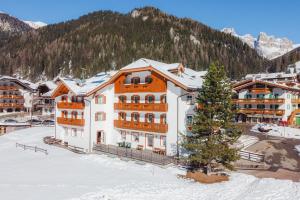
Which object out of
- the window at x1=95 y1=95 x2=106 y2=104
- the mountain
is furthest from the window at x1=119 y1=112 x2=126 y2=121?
the mountain

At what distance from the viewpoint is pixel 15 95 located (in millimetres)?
88188

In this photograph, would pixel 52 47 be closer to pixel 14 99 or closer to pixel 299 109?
pixel 14 99

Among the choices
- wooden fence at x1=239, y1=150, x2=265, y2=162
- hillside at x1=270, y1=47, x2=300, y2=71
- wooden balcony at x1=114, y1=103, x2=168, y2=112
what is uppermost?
hillside at x1=270, y1=47, x2=300, y2=71

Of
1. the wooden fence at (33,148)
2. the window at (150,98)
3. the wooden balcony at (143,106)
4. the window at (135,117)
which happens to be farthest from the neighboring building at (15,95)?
the window at (150,98)

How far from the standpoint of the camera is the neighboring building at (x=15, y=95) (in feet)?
282

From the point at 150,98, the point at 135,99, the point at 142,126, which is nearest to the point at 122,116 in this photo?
the point at 135,99

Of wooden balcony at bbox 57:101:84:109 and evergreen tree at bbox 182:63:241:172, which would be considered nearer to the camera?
evergreen tree at bbox 182:63:241:172

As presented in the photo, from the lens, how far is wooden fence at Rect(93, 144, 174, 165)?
3022 cm

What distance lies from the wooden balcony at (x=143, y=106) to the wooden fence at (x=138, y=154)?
5738 mm

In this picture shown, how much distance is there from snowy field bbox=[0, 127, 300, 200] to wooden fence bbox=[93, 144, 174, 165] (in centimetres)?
102

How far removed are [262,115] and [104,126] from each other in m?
38.6

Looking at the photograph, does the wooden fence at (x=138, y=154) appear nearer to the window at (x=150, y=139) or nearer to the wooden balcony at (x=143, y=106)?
the window at (x=150, y=139)

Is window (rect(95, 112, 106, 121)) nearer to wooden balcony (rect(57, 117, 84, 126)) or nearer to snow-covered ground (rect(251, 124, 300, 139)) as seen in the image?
wooden balcony (rect(57, 117, 84, 126))

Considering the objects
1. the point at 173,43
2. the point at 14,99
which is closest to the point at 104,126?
the point at 14,99
